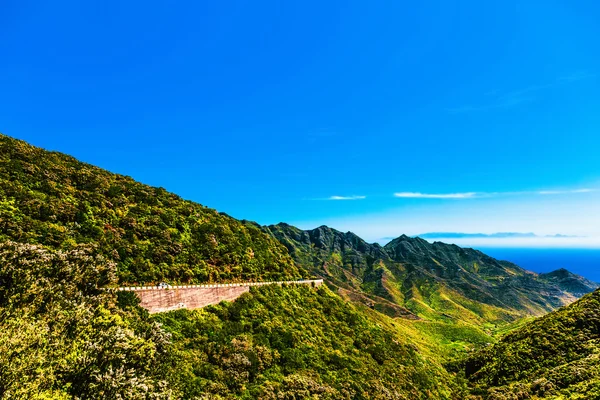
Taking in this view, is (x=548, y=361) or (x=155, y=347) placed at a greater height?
(x=155, y=347)

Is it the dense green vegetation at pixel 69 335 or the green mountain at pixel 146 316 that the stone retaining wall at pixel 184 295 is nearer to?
the green mountain at pixel 146 316

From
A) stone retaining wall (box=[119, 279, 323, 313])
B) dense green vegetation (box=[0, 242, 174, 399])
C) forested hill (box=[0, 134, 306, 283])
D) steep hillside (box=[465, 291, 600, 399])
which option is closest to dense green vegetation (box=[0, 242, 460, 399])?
dense green vegetation (box=[0, 242, 174, 399])

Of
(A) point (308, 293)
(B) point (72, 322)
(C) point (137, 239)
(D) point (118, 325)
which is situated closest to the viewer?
(B) point (72, 322)

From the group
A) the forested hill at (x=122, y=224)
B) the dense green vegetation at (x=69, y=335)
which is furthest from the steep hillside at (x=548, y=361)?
the dense green vegetation at (x=69, y=335)

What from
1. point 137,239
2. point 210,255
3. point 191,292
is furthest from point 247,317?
point 137,239

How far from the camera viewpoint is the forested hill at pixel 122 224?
27297 mm

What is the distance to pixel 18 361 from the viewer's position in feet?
45.5

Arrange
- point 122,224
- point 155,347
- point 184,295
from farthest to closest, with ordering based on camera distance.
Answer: point 122,224, point 184,295, point 155,347

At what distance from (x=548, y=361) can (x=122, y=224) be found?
216 feet

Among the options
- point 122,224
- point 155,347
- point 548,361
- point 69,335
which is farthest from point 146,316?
point 548,361

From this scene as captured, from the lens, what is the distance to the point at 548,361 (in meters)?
45.9

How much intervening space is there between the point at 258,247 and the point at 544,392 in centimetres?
Answer: 4453

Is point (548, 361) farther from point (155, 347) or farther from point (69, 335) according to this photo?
point (69, 335)

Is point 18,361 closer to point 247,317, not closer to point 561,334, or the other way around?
point 247,317
